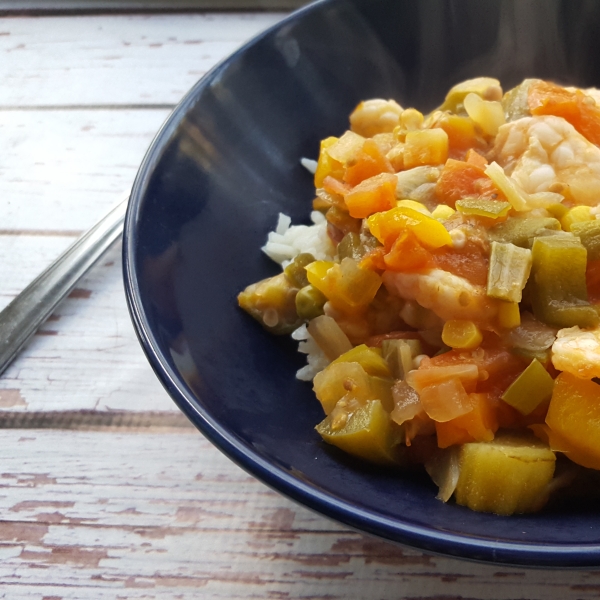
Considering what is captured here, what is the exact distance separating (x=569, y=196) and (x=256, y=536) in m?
1.12

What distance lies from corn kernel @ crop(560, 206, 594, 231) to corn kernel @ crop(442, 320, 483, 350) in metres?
0.34

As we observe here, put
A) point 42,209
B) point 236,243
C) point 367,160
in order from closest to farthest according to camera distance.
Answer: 1. point 367,160
2. point 236,243
3. point 42,209

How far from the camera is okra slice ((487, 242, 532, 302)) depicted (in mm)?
1351

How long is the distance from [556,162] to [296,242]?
2.42ft

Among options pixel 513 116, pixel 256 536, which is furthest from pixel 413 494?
pixel 513 116

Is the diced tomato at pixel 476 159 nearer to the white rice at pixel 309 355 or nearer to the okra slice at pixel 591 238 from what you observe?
the okra slice at pixel 591 238

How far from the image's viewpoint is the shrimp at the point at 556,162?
1566 millimetres

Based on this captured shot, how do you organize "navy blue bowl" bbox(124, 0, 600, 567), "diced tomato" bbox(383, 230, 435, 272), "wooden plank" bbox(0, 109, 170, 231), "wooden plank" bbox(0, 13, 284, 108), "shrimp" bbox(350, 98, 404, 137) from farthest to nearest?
"wooden plank" bbox(0, 13, 284, 108), "wooden plank" bbox(0, 109, 170, 231), "shrimp" bbox(350, 98, 404, 137), "diced tomato" bbox(383, 230, 435, 272), "navy blue bowl" bbox(124, 0, 600, 567)

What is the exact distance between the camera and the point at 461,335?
1373mm

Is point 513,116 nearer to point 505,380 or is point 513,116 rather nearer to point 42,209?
point 505,380

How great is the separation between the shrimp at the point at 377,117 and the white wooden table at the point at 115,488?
914 mm

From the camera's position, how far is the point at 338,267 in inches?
61.8

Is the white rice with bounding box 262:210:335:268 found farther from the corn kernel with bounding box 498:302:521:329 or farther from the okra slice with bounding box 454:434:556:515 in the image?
the okra slice with bounding box 454:434:556:515

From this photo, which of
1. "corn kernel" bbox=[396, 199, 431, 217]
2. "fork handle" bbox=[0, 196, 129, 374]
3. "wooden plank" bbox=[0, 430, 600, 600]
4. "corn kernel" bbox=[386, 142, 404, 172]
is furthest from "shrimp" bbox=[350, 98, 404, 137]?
"wooden plank" bbox=[0, 430, 600, 600]
